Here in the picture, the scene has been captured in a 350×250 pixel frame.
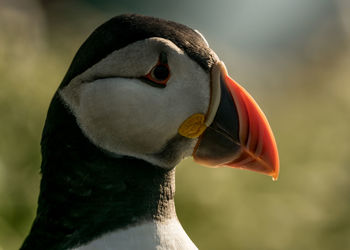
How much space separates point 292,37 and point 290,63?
1017mm

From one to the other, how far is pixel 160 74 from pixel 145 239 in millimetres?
477

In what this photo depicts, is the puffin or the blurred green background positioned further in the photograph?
the blurred green background

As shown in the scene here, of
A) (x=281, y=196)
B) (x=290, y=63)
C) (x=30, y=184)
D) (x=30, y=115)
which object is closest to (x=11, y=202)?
(x=30, y=184)

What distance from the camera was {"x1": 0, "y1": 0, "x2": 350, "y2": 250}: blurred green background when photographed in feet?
14.8

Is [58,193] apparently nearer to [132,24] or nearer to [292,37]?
[132,24]

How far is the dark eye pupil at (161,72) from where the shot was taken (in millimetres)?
1928

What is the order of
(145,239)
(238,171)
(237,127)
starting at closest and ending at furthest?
(145,239) → (237,127) → (238,171)

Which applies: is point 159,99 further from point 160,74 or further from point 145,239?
point 145,239

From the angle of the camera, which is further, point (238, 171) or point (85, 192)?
point (238, 171)

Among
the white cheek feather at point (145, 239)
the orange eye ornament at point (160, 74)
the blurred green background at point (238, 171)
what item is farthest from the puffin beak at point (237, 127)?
the blurred green background at point (238, 171)

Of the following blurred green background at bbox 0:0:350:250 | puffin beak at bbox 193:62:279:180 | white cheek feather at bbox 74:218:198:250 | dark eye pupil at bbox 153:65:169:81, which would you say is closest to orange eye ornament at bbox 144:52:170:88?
dark eye pupil at bbox 153:65:169:81

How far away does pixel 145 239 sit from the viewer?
6.15 feet

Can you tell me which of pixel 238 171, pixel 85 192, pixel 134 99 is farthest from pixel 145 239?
pixel 238 171

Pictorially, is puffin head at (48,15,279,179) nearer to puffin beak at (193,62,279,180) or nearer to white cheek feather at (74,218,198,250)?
puffin beak at (193,62,279,180)
